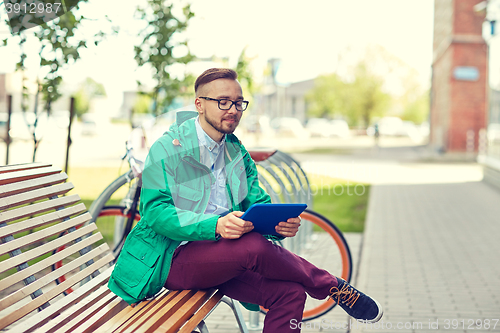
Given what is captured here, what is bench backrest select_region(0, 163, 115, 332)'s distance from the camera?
229cm

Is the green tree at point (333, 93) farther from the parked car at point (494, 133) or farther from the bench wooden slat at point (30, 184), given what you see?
the bench wooden slat at point (30, 184)

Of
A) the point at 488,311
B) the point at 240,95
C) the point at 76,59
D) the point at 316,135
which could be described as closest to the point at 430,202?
the point at 488,311

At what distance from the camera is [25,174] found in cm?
270

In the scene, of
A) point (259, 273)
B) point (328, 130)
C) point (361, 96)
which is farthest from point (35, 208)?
point (328, 130)

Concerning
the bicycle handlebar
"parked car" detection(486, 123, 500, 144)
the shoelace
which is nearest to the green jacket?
the shoelace

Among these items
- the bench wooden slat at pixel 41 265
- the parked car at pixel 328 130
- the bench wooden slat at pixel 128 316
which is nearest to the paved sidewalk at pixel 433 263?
the bench wooden slat at pixel 128 316

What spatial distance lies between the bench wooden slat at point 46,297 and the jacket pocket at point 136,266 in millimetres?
280

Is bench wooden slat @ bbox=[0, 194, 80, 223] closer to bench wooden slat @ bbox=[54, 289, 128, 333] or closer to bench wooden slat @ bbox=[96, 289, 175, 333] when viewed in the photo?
bench wooden slat @ bbox=[54, 289, 128, 333]

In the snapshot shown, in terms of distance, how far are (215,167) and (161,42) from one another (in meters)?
3.74

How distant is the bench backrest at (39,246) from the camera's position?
2289 millimetres

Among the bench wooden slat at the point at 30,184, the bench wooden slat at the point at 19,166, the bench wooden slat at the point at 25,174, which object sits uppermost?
the bench wooden slat at the point at 19,166

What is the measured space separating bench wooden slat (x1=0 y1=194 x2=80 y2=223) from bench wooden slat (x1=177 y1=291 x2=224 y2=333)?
2.82 feet

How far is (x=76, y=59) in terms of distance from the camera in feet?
15.8

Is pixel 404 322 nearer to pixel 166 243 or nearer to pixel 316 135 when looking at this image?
pixel 166 243
